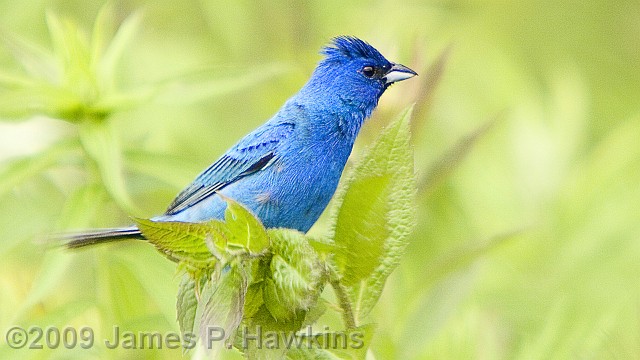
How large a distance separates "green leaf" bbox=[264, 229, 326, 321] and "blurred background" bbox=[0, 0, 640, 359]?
583mm

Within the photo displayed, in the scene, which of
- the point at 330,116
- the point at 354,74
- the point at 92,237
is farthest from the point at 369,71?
the point at 92,237

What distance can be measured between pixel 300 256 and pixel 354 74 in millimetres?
1805

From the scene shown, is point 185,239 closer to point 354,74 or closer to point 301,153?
point 301,153

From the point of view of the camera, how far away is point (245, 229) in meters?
1.80

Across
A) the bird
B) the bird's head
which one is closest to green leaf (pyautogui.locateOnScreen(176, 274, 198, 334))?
the bird

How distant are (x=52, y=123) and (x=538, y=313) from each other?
→ 1.89m

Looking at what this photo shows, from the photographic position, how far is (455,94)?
4629 mm

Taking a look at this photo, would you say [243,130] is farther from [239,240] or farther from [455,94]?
[239,240]

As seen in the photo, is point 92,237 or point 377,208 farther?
point 92,237

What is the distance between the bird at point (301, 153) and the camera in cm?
310

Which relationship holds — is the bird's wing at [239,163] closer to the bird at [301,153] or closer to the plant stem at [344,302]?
the bird at [301,153]

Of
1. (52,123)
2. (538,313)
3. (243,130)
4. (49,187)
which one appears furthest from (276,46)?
(538,313)

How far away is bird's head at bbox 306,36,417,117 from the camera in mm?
3375

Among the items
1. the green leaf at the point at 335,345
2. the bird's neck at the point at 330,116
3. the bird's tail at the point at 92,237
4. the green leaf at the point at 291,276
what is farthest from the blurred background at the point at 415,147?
the green leaf at the point at 291,276
